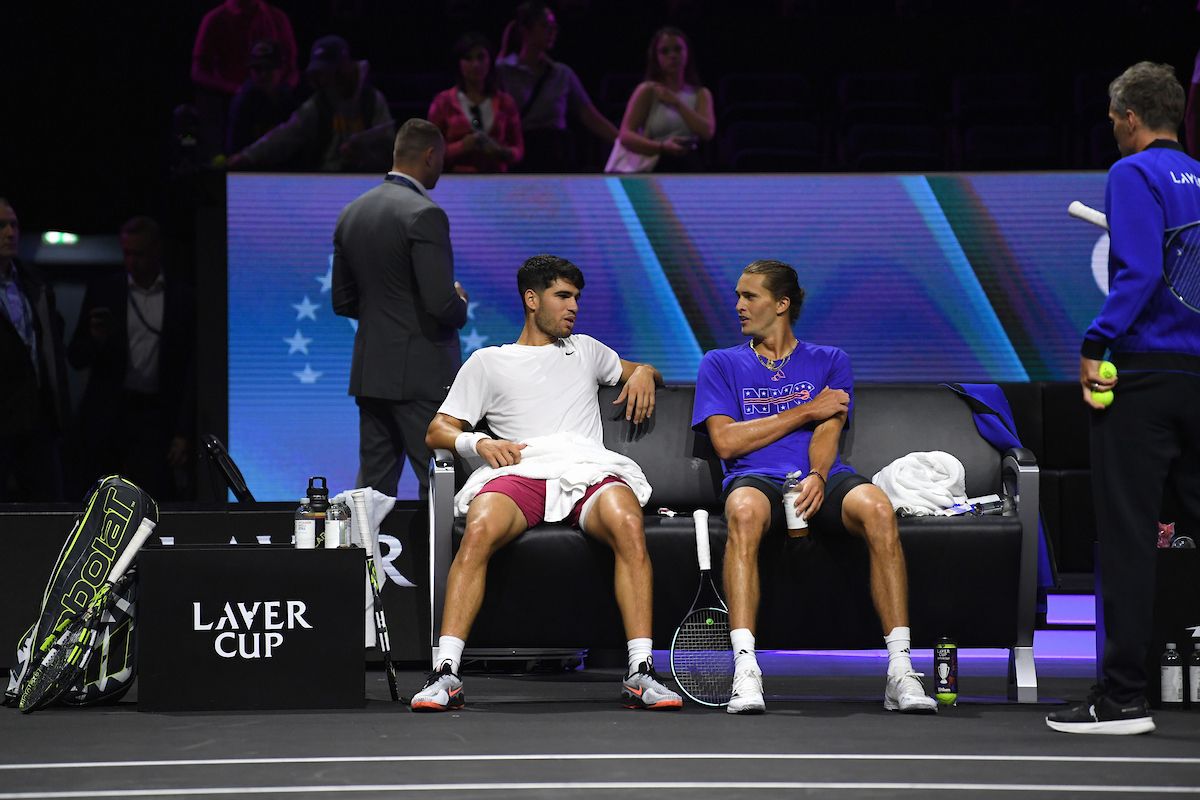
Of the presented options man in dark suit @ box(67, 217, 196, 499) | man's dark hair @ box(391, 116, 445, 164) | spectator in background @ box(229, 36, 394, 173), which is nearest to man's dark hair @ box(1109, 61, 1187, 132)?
man's dark hair @ box(391, 116, 445, 164)

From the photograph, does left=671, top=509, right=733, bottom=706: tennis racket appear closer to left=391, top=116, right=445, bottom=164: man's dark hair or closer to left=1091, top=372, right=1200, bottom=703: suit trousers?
left=1091, top=372, right=1200, bottom=703: suit trousers

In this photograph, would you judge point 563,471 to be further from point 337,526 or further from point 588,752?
point 588,752

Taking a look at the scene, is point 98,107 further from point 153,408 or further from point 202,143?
point 153,408

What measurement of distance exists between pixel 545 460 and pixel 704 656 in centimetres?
78

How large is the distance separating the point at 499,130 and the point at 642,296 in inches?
44.4

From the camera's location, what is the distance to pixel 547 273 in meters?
5.07

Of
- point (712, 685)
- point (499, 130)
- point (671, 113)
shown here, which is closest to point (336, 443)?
point (499, 130)

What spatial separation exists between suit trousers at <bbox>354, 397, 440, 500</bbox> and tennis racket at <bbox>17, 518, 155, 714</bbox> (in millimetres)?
1513

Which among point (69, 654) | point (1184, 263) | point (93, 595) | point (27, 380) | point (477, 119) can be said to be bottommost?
point (69, 654)

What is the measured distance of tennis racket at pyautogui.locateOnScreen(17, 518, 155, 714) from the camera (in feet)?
14.7

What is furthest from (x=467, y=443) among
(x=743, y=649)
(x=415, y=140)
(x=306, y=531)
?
(x=415, y=140)

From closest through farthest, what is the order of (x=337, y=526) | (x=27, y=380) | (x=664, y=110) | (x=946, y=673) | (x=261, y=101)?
(x=946, y=673) < (x=337, y=526) < (x=27, y=380) < (x=261, y=101) < (x=664, y=110)

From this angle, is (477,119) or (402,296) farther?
Answer: (477,119)

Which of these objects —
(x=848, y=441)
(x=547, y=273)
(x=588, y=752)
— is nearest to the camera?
(x=588, y=752)
